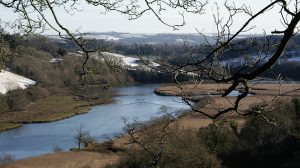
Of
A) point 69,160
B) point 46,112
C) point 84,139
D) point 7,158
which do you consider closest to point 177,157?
point 69,160

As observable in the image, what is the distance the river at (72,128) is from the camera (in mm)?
28802

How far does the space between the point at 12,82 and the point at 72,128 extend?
33706mm

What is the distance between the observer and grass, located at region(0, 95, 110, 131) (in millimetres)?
41781

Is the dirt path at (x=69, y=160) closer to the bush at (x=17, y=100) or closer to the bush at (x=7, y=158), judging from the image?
the bush at (x=7, y=158)

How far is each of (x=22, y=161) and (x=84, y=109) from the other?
2127cm

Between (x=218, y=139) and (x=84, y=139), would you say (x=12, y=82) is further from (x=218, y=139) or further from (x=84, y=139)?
(x=218, y=139)

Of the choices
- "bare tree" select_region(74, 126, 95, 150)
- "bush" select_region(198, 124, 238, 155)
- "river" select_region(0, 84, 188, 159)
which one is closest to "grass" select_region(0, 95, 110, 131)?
"river" select_region(0, 84, 188, 159)

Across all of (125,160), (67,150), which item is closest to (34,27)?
(125,160)

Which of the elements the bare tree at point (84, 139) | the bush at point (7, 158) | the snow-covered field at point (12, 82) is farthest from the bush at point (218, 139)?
the snow-covered field at point (12, 82)

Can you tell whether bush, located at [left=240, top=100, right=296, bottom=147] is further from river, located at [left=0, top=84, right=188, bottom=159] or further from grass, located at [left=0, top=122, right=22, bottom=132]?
grass, located at [left=0, top=122, right=22, bottom=132]

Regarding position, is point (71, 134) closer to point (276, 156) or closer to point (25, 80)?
point (276, 156)

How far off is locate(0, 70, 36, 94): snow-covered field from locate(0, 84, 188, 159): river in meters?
21.2

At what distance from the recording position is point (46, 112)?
46.4 meters

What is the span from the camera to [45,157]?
2588 centimetres
